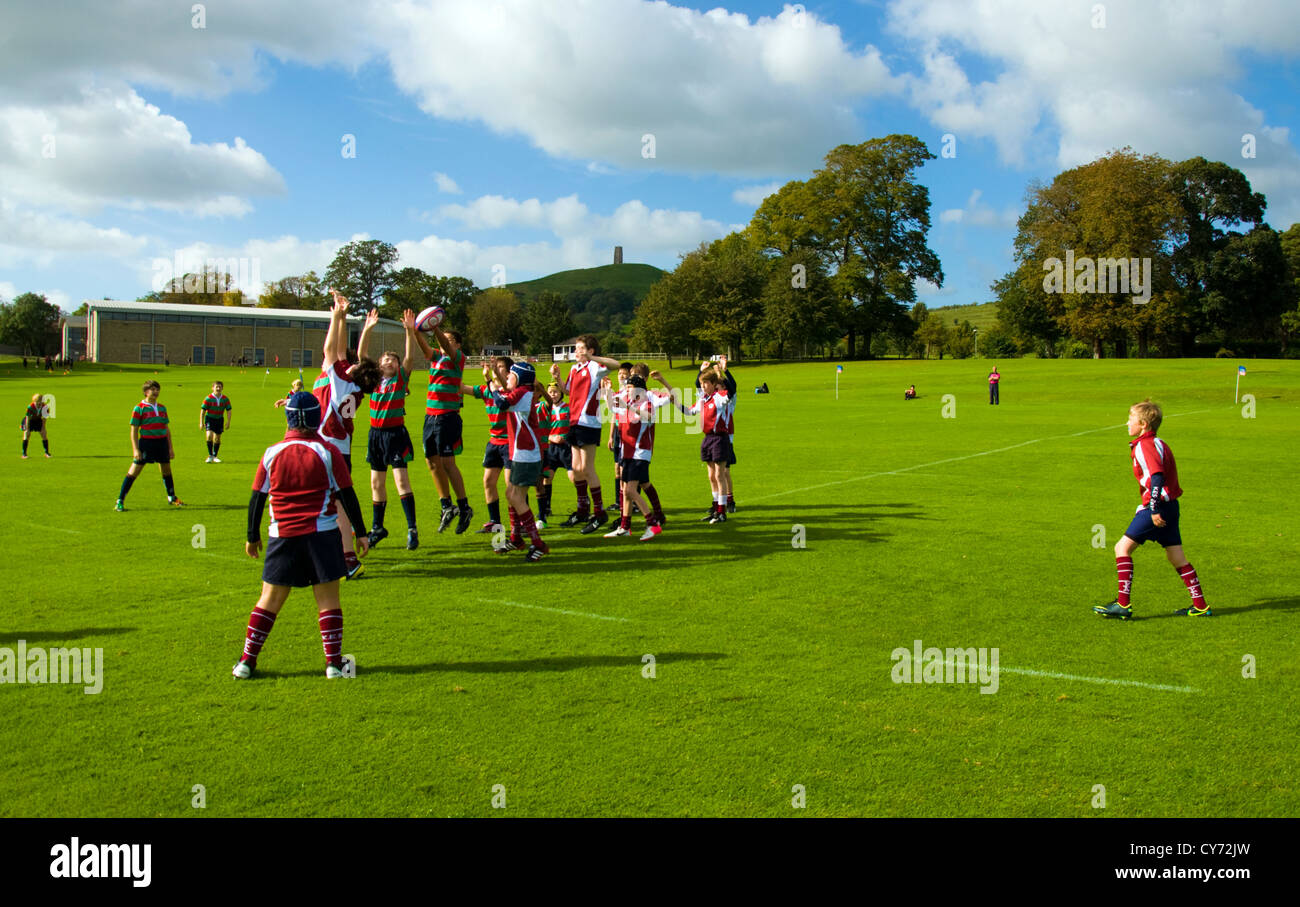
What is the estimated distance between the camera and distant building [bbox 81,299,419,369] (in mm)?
102562

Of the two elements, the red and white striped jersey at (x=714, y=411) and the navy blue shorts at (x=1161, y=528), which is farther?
the red and white striped jersey at (x=714, y=411)

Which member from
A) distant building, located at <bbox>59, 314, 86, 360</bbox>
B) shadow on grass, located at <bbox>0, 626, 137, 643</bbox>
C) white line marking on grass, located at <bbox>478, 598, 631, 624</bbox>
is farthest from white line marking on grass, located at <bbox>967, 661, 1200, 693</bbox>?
distant building, located at <bbox>59, 314, 86, 360</bbox>

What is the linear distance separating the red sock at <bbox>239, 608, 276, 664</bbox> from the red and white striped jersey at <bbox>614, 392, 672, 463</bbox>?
6.15 m

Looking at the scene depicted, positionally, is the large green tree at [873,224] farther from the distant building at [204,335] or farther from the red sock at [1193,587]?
the red sock at [1193,587]

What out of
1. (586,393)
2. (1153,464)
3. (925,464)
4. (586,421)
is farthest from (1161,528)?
(925,464)

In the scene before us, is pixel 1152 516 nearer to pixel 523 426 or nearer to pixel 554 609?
pixel 554 609

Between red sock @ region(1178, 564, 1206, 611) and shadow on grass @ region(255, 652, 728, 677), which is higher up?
red sock @ region(1178, 564, 1206, 611)

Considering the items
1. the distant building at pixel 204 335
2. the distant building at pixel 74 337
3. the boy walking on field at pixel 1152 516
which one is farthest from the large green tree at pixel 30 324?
the boy walking on field at pixel 1152 516

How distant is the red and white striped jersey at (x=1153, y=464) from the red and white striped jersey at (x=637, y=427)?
5.73 metres

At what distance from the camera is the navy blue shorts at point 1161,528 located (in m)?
8.37

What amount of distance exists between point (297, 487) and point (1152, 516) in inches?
291

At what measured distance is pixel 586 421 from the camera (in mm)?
12750

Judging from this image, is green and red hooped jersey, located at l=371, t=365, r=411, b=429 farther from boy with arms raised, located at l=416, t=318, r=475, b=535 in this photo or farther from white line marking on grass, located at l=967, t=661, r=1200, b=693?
white line marking on grass, located at l=967, t=661, r=1200, b=693
